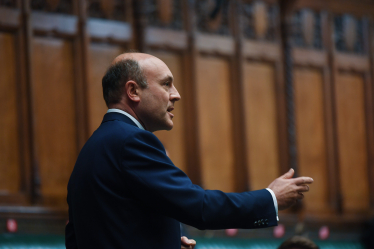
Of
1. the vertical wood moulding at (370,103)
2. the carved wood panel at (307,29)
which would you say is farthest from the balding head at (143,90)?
the vertical wood moulding at (370,103)

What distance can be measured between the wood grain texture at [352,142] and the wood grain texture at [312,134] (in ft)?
0.84

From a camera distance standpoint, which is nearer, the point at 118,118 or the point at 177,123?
the point at 118,118

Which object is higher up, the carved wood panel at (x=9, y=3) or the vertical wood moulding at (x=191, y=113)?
the carved wood panel at (x=9, y=3)

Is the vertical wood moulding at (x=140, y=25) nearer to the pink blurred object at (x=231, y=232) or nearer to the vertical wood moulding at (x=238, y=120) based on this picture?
the vertical wood moulding at (x=238, y=120)

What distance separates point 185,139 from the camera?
5.24 metres

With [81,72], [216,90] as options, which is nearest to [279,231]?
[216,90]

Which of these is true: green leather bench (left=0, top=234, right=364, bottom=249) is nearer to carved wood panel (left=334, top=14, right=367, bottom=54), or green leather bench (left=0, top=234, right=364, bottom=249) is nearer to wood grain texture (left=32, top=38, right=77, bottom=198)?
wood grain texture (left=32, top=38, right=77, bottom=198)

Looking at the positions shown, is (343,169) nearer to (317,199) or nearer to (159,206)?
(317,199)

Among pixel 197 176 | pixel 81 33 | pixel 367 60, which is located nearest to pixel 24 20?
pixel 81 33

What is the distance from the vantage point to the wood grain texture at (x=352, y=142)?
248 inches

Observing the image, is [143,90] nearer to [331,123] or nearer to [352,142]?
[331,123]

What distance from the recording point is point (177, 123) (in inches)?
205

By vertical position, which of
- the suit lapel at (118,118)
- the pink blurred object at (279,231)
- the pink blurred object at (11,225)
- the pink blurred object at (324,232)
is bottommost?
the pink blurred object at (324,232)

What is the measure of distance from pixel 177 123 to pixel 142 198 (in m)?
3.59
